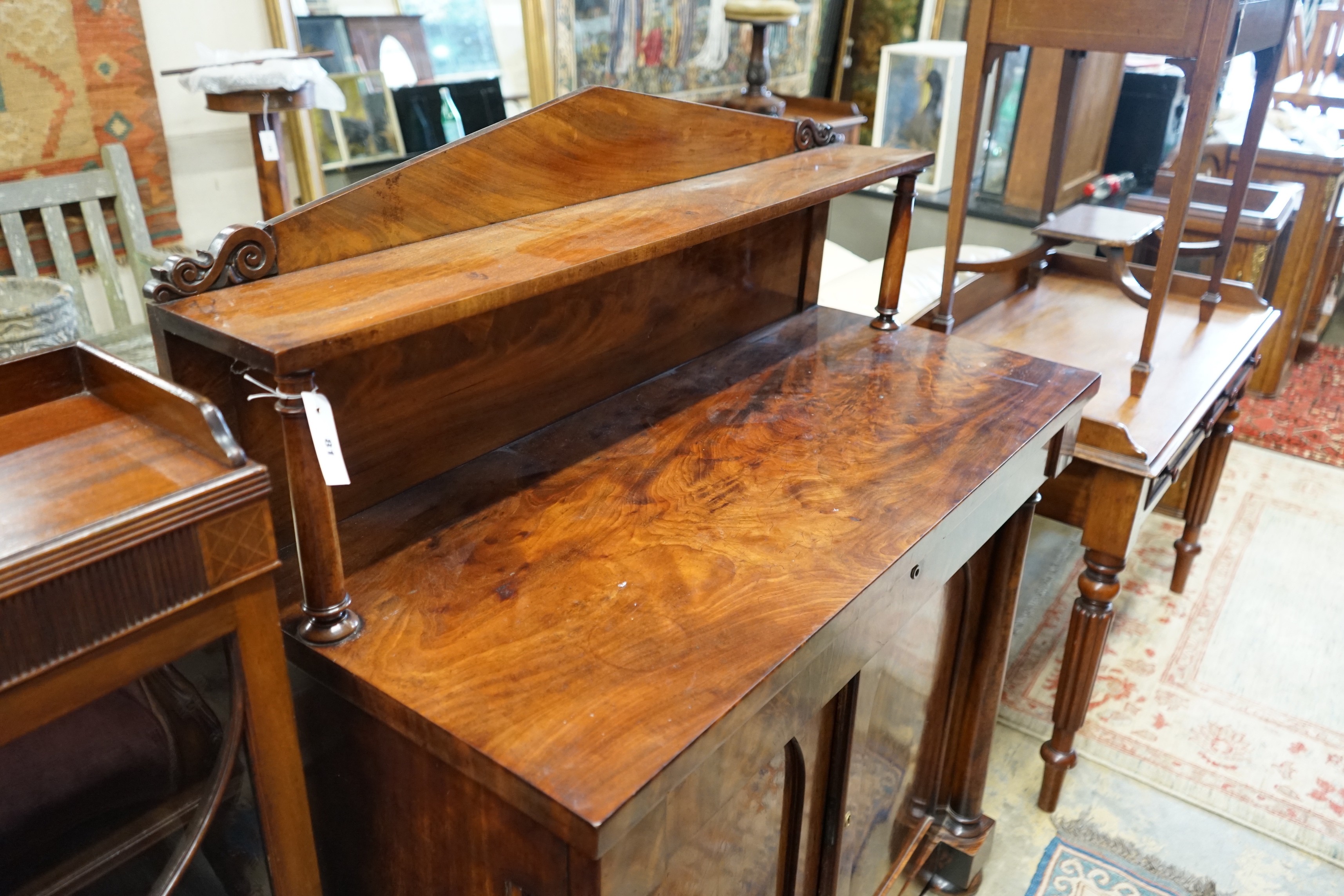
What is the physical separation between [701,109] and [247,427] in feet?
2.91

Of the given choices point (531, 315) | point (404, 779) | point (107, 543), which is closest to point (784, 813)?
point (404, 779)

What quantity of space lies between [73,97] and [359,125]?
0.77 metres

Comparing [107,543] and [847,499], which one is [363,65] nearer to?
[847,499]

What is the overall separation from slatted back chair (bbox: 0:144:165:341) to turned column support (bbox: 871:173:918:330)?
6.19ft

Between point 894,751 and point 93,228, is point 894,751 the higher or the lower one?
the lower one

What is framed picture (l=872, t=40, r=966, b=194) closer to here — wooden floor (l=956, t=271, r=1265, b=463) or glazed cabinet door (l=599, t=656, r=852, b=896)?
wooden floor (l=956, t=271, r=1265, b=463)

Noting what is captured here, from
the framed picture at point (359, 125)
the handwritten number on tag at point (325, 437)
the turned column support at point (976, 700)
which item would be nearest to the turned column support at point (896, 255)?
the turned column support at point (976, 700)

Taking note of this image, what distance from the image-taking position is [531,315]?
1400 millimetres

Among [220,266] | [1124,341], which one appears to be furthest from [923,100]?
[220,266]

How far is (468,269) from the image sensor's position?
108cm

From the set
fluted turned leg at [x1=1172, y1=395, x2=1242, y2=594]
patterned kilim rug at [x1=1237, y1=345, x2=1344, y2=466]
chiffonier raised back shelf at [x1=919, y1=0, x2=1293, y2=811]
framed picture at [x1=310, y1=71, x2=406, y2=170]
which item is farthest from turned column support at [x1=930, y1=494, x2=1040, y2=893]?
patterned kilim rug at [x1=1237, y1=345, x2=1344, y2=466]

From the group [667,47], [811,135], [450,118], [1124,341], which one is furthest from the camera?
[667,47]

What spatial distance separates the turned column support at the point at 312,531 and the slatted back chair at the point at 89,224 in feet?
6.31

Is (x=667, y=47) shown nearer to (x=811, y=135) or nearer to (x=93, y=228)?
(x=93, y=228)
